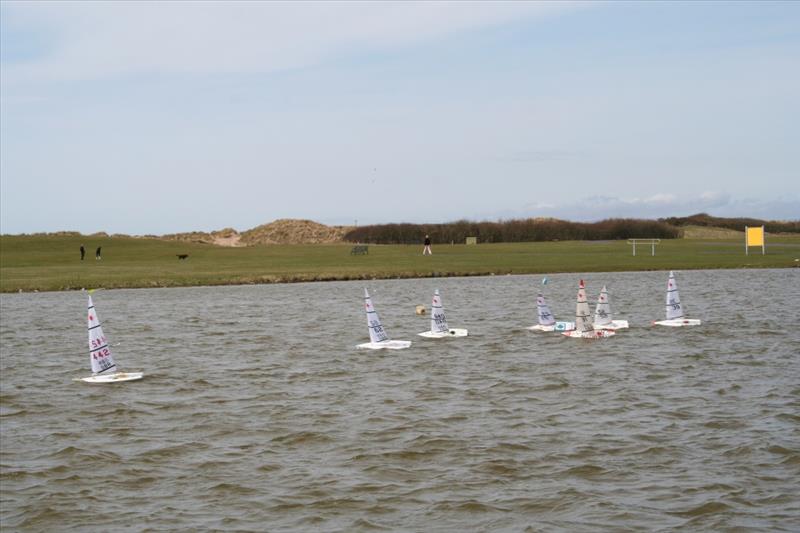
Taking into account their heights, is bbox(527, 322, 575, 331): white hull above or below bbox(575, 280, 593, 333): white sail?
below

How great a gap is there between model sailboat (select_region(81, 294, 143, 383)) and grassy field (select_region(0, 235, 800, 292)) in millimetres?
37109

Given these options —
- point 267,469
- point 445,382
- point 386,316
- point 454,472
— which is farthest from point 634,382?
point 386,316

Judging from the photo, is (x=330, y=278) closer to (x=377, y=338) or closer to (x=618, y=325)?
(x=618, y=325)

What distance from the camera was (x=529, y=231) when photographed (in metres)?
132

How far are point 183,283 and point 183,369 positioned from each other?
1442 inches

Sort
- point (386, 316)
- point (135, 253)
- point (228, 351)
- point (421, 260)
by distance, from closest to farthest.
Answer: point (228, 351) < point (386, 316) < point (421, 260) < point (135, 253)

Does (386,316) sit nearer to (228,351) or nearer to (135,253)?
(228,351)

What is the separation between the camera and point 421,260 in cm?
8225

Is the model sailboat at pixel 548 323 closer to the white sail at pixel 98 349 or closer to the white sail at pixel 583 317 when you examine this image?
the white sail at pixel 583 317

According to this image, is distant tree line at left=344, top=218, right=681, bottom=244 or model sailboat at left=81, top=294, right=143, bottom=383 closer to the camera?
model sailboat at left=81, top=294, right=143, bottom=383

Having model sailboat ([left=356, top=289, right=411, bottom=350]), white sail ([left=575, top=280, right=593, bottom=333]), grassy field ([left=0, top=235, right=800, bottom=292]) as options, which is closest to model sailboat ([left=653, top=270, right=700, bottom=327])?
white sail ([left=575, top=280, right=593, bottom=333])

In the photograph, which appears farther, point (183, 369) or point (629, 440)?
point (183, 369)

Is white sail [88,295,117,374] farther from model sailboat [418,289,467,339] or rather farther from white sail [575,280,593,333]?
white sail [575,280,593,333]

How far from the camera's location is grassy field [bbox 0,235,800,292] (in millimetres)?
67188
